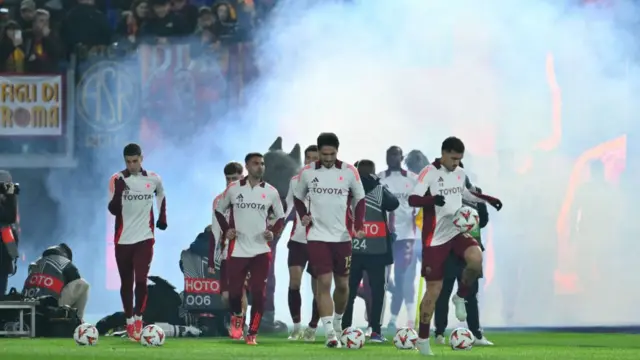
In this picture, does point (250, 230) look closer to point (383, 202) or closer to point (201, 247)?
point (383, 202)

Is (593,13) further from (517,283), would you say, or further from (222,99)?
(222,99)

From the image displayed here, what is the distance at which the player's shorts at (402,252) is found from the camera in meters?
Result: 20.0

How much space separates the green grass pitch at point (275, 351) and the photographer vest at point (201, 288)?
29.6 inches

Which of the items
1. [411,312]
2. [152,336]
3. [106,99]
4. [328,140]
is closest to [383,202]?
[328,140]

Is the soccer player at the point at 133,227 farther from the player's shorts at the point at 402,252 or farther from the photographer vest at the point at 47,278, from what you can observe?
the player's shorts at the point at 402,252

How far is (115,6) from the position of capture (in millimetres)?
21703

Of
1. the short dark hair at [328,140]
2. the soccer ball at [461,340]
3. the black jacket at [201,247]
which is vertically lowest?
the soccer ball at [461,340]

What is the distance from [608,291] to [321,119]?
4550 millimetres

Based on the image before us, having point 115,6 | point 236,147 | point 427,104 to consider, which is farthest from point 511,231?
point 115,6

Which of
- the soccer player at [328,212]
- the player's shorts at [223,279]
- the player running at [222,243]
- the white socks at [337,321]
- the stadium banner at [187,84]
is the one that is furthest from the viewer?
the stadium banner at [187,84]

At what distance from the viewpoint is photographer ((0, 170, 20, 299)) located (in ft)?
56.3

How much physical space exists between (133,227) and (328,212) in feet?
6.86

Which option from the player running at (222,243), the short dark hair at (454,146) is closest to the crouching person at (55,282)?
the player running at (222,243)

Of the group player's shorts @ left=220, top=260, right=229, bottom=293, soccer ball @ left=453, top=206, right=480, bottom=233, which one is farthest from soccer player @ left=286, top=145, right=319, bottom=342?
soccer ball @ left=453, top=206, right=480, bottom=233
